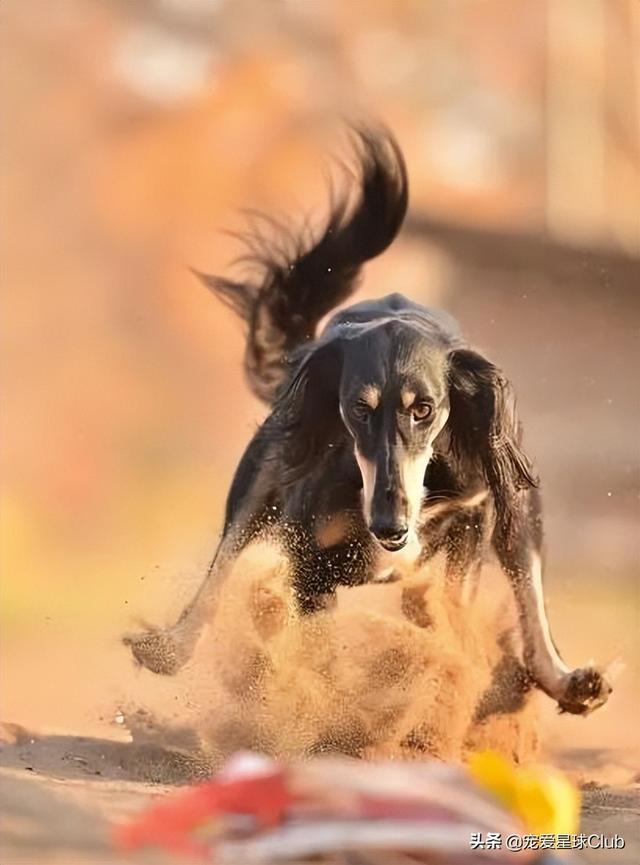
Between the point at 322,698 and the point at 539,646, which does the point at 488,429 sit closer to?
the point at 539,646

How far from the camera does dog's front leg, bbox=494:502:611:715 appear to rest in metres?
1.84

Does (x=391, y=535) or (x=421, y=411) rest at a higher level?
(x=421, y=411)

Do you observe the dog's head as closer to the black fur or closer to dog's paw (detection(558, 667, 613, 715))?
the black fur

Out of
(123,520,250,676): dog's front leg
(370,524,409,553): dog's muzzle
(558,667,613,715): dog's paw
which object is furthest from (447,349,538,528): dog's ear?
(123,520,250,676): dog's front leg

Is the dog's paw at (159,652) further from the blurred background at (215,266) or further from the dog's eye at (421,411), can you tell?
the dog's eye at (421,411)

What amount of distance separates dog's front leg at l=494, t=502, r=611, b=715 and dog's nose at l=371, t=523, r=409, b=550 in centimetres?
18

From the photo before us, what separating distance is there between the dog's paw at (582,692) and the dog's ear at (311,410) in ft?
1.85

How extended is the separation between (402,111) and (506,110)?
0.19m

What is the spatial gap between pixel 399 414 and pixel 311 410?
0.16 meters

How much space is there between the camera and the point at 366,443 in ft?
5.73

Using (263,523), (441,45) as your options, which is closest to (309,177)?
(441,45)

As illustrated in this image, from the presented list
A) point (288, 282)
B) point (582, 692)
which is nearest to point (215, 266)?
point (288, 282)

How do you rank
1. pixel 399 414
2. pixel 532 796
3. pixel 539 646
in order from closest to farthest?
pixel 532 796, pixel 399 414, pixel 539 646

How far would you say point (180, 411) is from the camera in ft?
6.17
